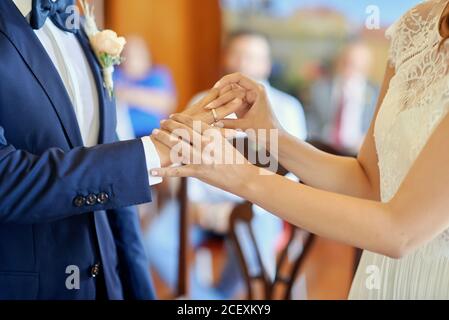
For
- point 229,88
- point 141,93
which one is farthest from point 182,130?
point 141,93

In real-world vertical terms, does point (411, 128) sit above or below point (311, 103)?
above

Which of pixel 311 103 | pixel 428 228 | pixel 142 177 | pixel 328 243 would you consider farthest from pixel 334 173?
pixel 311 103

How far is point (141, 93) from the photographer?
4.02 metres

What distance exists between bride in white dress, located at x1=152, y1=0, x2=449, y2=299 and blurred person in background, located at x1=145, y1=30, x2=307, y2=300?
175cm

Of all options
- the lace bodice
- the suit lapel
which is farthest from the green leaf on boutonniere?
the lace bodice

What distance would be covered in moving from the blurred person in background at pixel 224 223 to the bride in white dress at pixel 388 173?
1748 millimetres

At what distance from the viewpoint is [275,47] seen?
439cm

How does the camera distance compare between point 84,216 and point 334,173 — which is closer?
point 84,216

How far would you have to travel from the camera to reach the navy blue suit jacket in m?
1.01

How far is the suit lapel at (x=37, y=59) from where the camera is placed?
3.45ft

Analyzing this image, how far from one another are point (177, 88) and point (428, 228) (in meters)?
3.81

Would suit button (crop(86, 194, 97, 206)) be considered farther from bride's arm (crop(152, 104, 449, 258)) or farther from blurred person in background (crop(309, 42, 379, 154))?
blurred person in background (crop(309, 42, 379, 154))

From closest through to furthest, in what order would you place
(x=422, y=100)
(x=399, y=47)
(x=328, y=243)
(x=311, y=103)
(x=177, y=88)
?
(x=422, y=100)
(x=399, y=47)
(x=328, y=243)
(x=311, y=103)
(x=177, y=88)
